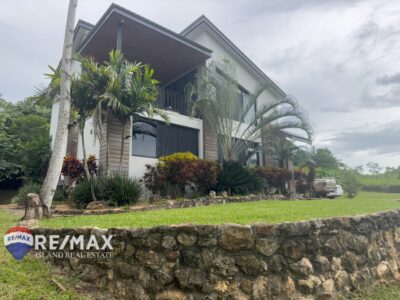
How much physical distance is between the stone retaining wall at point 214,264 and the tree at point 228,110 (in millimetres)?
7536

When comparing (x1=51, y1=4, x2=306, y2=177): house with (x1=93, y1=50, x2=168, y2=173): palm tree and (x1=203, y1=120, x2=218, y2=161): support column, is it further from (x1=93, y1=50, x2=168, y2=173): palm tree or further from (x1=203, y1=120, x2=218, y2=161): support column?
(x1=93, y1=50, x2=168, y2=173): palm tree

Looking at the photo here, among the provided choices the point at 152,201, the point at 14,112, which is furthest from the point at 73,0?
the point at 14,112

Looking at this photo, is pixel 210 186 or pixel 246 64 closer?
pixel 210 186

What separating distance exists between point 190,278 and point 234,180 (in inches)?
273

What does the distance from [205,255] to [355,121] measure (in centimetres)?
1904

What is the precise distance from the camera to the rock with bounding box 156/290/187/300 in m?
3.19

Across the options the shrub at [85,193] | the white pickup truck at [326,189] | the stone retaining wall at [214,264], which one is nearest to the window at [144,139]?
the shrub at [85,193]

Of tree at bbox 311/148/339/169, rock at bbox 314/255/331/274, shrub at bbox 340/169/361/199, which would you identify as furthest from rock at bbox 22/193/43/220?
tree at bbox 311/148/339/169

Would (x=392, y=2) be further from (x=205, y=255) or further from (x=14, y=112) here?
(x=14, y=112)

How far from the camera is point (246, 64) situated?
1587cm

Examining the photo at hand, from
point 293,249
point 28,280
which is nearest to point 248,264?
point 293,249

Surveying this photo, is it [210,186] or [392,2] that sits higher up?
[392,2]

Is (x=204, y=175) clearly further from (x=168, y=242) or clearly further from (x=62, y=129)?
Result: (x=168, y=242)

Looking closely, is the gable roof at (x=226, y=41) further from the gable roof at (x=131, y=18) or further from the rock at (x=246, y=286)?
the rock at (x=246, y=286)
